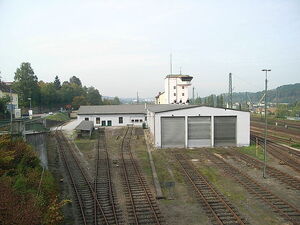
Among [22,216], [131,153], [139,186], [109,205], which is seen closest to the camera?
[22,216]

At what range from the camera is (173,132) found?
32125 millimetres

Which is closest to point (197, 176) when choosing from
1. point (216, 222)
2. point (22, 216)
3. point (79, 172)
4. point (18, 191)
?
point (216, 222)

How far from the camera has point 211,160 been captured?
83.9 feet

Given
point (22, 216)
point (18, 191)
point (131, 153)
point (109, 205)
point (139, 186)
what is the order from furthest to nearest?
point (131, 153) < point (139, 186) < point (109, 205) < point (18, 191) < point (22, 216)

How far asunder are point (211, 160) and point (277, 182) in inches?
295

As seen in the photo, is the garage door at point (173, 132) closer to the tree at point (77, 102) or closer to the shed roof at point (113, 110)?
the shed roof at point (113, 110)

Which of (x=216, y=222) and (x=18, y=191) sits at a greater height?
(x=18, y=191)

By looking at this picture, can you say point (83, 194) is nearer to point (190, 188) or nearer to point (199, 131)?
point (190, 188)

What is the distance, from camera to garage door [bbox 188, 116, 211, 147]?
32.1 m

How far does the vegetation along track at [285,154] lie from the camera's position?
78.3 feet

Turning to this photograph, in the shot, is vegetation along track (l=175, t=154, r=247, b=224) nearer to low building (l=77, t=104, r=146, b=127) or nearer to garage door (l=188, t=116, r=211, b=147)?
garage door (l=188, t=116, r=211, b=147)

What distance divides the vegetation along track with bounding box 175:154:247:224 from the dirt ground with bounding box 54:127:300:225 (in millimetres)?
353

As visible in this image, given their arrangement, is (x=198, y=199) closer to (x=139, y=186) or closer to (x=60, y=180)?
(x=139, y=186)

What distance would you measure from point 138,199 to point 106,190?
254 centimetres
